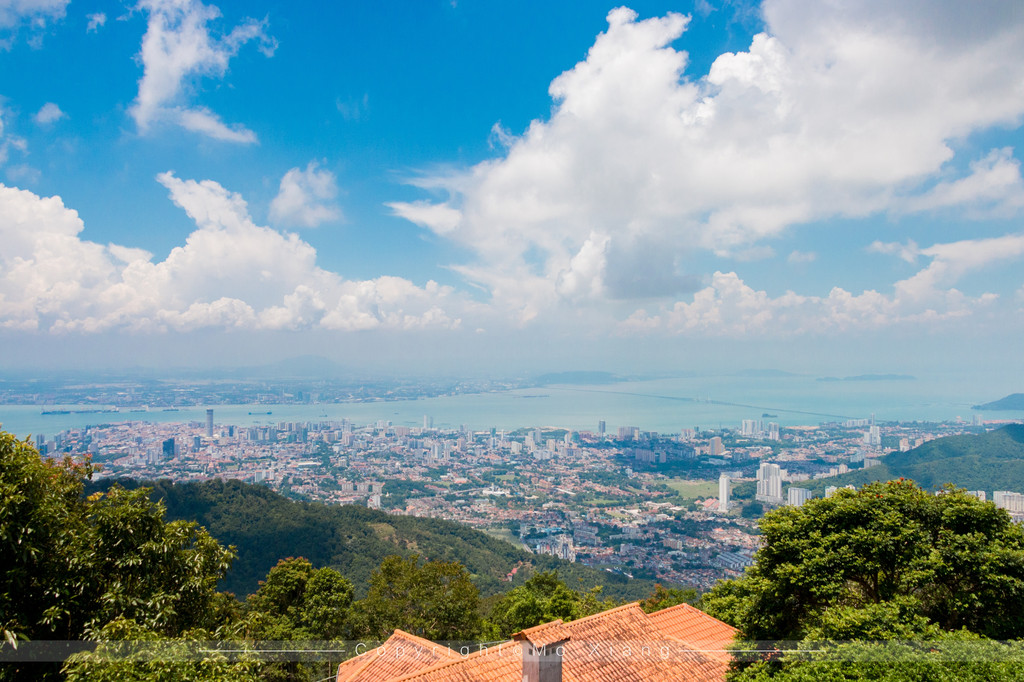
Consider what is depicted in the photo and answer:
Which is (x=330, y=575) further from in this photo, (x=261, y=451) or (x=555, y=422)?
(x=555, y=422)

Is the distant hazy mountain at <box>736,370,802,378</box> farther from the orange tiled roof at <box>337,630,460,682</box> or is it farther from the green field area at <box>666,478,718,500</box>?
the orange tiled roof at <box>337,630,460,682</box>

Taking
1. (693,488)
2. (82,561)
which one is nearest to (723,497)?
(693,488)

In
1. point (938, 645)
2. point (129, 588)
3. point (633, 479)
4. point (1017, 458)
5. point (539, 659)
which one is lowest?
point (633, 479)

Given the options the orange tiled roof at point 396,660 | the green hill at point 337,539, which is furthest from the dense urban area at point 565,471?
the orange tiled roof at point 396,660

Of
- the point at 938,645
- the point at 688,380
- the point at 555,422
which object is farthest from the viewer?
the point at 688,380

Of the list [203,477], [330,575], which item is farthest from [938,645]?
[203,477]

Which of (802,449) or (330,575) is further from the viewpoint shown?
(802,449)

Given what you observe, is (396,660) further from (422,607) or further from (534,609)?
(422,607)
